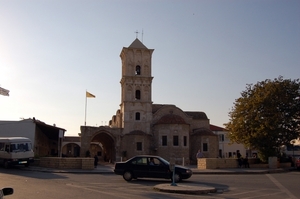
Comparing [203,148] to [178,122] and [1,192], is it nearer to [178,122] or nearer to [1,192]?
[178,122]

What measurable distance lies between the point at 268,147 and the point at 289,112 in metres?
4.12

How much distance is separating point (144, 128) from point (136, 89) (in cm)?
606

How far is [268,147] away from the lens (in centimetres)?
3491

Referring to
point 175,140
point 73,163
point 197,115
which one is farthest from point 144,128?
point 73,163

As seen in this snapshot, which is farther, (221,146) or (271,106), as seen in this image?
(221,146)

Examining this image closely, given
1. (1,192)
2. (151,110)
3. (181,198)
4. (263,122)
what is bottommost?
(181,198)

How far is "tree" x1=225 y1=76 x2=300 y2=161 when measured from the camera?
34188mm

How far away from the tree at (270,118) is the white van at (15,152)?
20.7 meters

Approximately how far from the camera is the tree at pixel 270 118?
34188mm

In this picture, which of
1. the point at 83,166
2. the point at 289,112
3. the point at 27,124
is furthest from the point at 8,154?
the point at 289,112

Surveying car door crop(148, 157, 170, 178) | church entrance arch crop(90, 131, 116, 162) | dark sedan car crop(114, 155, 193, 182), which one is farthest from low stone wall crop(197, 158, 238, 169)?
church entrance arch crop(90, 131, 116, 162)

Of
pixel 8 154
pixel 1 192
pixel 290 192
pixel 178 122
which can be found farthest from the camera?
pixel 178 122

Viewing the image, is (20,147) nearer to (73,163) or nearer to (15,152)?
(15,152)

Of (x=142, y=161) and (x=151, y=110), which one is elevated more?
(x=151, y=110)
